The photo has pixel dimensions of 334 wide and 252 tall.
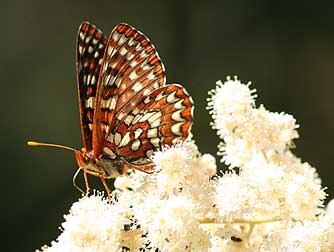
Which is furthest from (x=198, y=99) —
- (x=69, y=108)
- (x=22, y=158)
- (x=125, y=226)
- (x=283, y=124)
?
(x=125, y=226)

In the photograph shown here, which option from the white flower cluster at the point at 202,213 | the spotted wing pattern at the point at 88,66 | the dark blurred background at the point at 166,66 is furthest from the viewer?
the dark blurred background at the point at 166,66

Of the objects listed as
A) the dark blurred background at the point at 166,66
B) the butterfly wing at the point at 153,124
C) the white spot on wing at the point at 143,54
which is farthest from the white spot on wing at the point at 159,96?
the dark blurred background at the point at 166,66

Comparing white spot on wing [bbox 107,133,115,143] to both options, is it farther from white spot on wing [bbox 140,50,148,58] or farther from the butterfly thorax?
white spot on wing [bbox 140,50,148,58]

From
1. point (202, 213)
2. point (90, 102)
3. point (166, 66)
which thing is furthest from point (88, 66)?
point (166, 66)

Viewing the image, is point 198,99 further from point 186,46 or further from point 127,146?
point 127,146

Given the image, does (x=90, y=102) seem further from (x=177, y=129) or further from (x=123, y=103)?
(x=177, y=129)

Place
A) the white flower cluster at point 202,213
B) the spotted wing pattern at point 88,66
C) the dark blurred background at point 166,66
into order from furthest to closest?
the dark blurred background at point 166,66
the spotted wing pattern at point 88,66
the white flower cluster at point 202,213

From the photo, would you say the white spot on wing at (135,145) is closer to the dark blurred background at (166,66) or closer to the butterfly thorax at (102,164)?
the butterfly thorax at (102,164)
